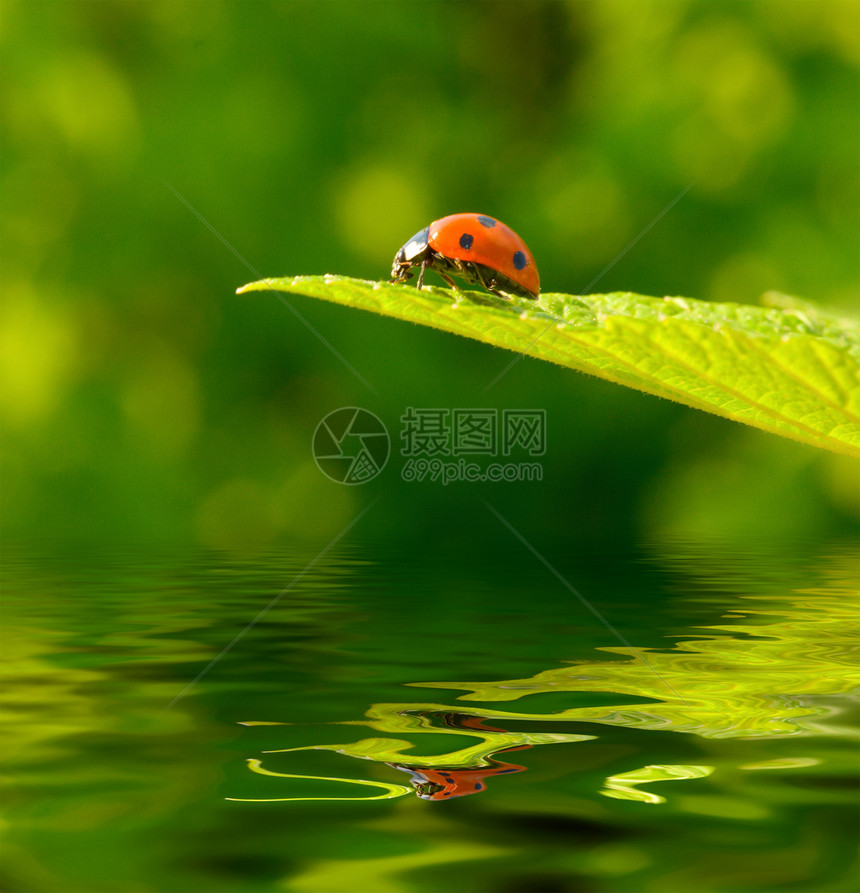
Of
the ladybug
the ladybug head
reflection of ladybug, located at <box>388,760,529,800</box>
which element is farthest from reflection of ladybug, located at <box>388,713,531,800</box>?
the ladybug head

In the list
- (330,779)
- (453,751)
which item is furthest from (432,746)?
(330,779)

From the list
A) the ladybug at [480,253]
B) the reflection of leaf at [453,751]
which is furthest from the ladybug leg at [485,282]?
the reflection of leaf at [453,751]

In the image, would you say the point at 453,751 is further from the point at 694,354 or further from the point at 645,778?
the point at 694,354

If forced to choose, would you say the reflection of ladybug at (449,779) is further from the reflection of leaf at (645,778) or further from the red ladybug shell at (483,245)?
the red ladybug shell at (483,245)

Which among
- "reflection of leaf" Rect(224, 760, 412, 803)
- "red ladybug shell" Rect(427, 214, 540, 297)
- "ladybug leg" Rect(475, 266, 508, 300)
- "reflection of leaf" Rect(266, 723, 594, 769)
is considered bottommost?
"reflection of leaf" Rect(224, 760, 412, 803)

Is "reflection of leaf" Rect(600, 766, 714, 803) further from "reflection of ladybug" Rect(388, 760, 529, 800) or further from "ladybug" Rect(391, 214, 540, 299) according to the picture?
"ladybug" Rect(391, 214, 540, 299)

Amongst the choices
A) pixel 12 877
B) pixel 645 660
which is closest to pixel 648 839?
pixel 12 877
